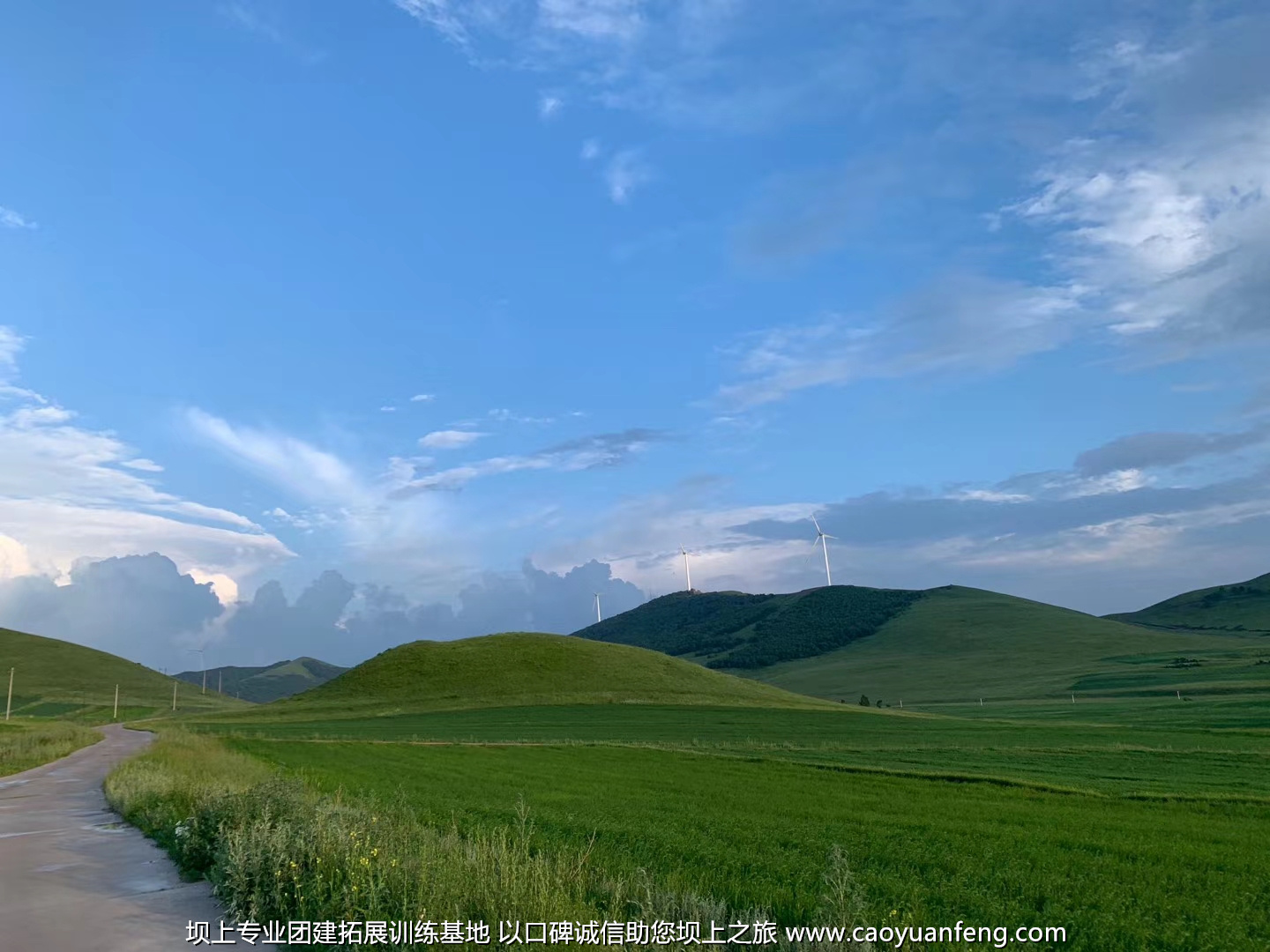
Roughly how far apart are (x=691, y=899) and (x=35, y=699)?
226280 mm

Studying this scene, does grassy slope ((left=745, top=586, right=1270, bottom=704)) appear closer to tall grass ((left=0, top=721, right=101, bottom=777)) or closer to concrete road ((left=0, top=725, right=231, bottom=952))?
concrete road ((left=0, top=725, right=231, bottom=952))

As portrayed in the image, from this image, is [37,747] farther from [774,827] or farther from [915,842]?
[915,842]

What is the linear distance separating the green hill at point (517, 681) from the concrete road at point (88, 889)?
9415cm

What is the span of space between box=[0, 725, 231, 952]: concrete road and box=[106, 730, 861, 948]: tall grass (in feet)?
2.18

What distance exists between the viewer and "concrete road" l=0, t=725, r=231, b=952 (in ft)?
36.9

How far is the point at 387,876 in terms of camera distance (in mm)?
11359

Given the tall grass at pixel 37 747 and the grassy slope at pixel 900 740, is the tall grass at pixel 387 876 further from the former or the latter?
the tall grass at pixel 37 747

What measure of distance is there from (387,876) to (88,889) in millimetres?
6452

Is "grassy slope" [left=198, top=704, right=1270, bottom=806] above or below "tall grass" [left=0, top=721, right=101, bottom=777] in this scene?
below

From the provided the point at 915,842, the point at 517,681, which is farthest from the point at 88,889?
the point at 517,681

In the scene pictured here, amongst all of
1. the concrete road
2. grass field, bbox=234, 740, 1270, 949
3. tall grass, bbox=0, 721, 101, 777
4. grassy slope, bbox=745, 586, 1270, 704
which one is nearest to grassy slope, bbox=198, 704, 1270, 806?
grass field, bbox=234, 740, 1270, 949

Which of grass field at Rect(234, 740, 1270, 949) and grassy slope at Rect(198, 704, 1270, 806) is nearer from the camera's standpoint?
grass field at Rect(234, 740, 1270, 949)

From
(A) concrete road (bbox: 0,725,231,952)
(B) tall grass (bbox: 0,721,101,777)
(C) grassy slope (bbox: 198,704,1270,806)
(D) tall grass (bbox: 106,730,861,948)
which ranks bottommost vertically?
(C) grassy slope (bbox: 198,704,1270,806)

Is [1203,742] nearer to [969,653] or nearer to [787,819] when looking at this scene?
[787,819]
